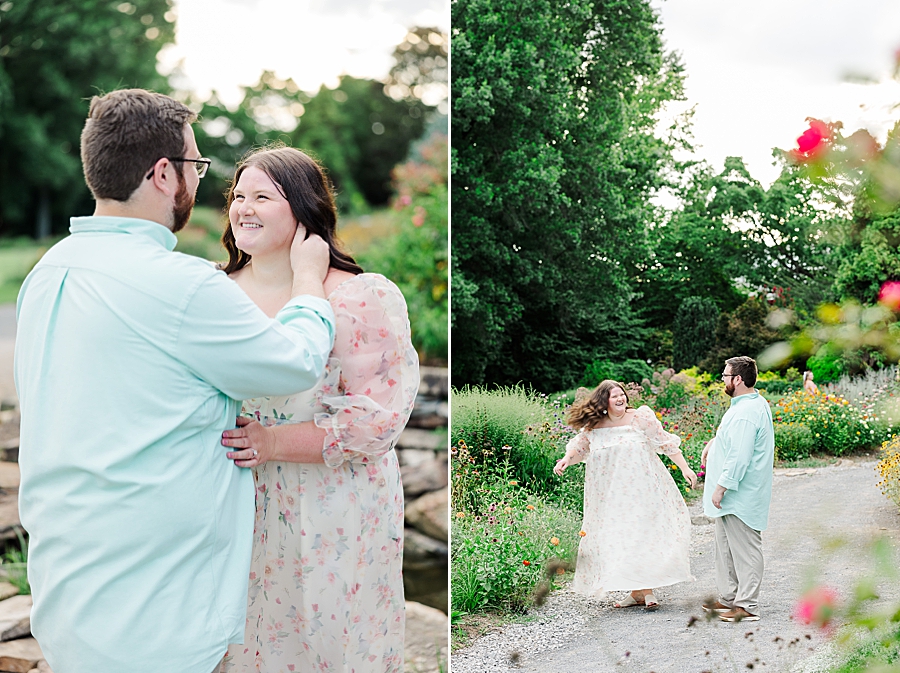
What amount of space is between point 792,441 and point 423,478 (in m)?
2.37

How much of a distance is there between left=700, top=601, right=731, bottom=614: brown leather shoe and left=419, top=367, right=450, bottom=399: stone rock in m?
2.49

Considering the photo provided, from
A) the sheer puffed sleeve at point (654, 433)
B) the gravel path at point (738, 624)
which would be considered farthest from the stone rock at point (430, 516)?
the sheer puffed sleeve at point (654, 433)

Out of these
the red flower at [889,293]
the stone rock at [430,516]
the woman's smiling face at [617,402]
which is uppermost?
the red flower at [889,293]

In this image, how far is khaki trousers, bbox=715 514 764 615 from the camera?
2.63 m

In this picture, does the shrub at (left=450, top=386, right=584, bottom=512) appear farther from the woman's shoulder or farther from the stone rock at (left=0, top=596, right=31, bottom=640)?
the stone rock at (left=0, top=596, right=31, bottom=640)

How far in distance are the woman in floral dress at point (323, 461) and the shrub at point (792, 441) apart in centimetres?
142

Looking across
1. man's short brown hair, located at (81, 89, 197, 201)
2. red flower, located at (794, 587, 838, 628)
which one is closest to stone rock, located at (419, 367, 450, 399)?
red flower, located at (794, 587, 838, 628)

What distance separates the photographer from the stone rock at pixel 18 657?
8.33 ft

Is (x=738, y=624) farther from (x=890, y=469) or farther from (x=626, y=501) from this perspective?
(x=890, y=469)

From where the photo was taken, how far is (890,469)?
2.50 m

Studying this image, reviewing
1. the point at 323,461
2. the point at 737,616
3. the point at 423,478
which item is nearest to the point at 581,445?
the point at 737,616

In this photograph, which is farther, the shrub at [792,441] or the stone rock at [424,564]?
the stone rock at [424,564]

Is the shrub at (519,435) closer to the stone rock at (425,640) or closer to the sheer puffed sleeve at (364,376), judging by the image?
the stone rock at (425,640)

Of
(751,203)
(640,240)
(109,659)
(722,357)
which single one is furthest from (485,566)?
(109,659)
